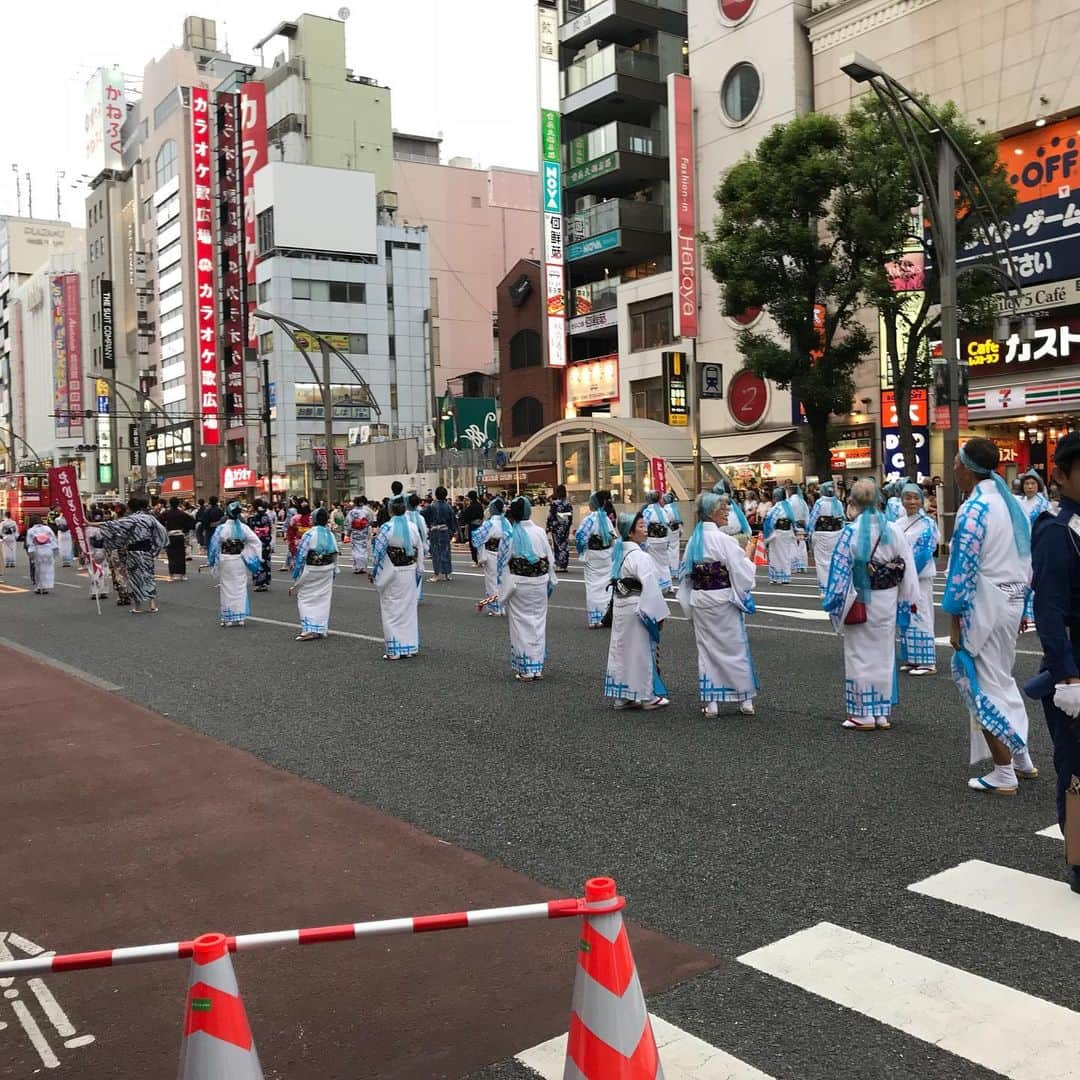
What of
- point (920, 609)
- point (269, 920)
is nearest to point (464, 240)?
point (920, 609)

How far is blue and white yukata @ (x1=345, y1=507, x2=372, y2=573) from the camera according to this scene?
947 inches

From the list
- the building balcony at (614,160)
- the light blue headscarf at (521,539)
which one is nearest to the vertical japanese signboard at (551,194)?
the building balcony at (614,160)

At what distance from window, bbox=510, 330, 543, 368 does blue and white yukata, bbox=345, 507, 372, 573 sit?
21.9 meters

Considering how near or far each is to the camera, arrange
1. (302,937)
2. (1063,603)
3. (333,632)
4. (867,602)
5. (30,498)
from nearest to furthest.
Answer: (302,937)
(1063,603)
(867,602)
(333,632)
(30,498)

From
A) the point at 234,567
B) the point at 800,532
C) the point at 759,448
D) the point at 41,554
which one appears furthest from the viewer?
A: the point at 759,448

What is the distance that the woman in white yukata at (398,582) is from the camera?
37.6ft

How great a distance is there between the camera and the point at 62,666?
11.5 m

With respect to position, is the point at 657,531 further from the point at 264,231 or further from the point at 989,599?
the point at 264,231

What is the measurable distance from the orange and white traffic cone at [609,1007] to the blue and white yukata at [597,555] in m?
10.7

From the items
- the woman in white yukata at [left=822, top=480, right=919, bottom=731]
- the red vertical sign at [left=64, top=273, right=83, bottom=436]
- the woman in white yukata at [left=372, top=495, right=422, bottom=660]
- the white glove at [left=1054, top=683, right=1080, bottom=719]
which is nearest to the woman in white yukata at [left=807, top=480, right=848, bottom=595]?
the woman in white yukata at [left=372, top=495, right=422, bottom=660]

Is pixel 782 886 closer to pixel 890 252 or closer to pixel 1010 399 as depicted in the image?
pixel 890 252

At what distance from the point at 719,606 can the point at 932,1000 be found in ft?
14.7

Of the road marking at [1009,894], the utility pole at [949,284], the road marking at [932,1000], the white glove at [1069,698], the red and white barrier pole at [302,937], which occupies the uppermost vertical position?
the utility pole at [949,284]

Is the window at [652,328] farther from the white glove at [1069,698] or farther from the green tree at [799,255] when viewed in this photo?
the white glove at [1069,698]
